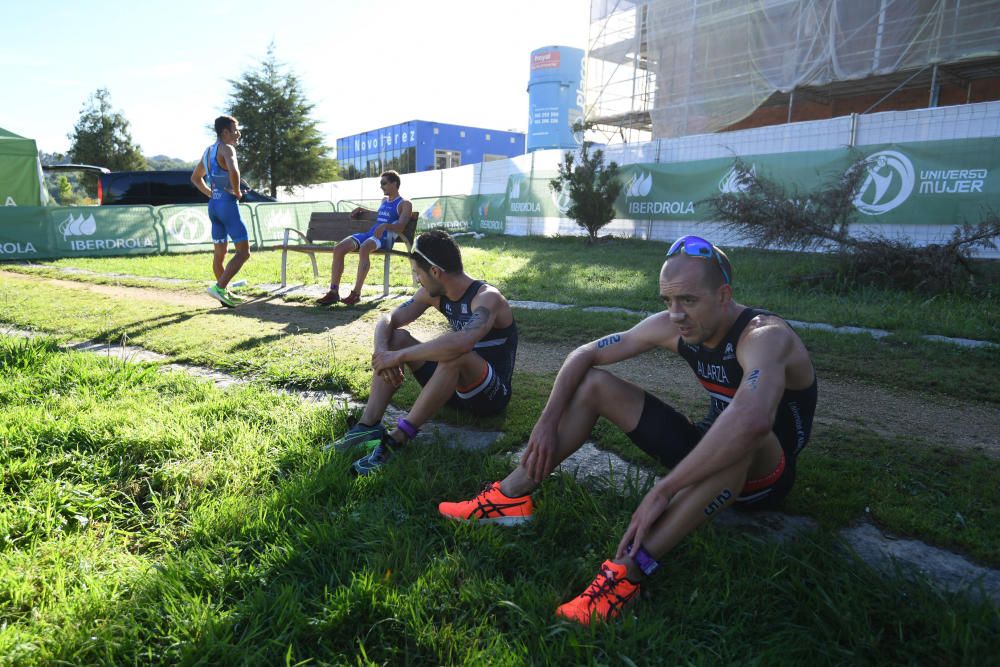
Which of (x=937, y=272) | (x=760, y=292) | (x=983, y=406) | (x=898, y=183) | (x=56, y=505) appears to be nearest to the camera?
(x=56, y=505)

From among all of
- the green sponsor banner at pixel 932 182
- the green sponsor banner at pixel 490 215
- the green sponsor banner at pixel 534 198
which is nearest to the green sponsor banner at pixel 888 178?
the green sponsor banner at pixel 932 182

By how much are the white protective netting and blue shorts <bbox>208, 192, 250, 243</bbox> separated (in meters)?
14.7

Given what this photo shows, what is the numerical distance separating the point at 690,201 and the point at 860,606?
13286mm

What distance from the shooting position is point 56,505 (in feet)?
8.59

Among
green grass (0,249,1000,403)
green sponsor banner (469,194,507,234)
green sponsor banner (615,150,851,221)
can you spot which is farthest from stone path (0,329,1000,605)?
green sponsor banner (469,194,507,234)

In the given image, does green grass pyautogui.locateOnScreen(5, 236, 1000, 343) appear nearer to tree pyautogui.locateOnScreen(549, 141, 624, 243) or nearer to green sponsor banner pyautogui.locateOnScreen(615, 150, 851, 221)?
tree pyautogui.locateOnScreen(549, 141, 624, 243)

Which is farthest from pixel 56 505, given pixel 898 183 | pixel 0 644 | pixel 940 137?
pixel 940 137

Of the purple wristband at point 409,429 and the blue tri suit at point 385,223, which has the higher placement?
the blue tri suit at point 385,223

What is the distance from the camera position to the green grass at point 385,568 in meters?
1.80

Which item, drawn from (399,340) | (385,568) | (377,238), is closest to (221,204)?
(377,238)

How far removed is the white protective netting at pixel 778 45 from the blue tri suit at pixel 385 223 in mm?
12976

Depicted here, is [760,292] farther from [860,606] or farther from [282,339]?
[860,606]

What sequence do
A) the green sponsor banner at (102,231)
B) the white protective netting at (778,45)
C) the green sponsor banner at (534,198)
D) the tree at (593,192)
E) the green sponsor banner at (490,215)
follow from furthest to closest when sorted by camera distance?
the green sponsor banner at (490,215)
the green sponsor banner at (534,198)
the tree at (593,192)
the green sponsor banner at (102,231)
the white protective netting at (778,45)

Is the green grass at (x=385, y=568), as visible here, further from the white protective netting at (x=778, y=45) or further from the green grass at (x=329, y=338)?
the white protective netting at (x=778, y=45)
